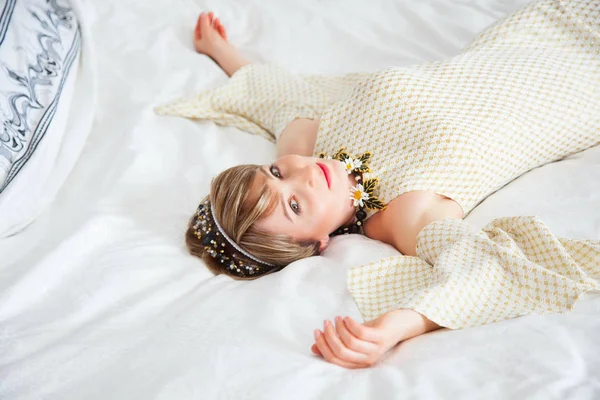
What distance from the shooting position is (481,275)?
46.9 inches

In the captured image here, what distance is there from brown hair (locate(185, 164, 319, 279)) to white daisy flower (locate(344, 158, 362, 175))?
23cm

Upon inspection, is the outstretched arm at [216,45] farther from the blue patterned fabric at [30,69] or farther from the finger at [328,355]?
the finger at [328,355]

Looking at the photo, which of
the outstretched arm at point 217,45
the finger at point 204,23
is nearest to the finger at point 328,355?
the outstretched arm at point 217,45

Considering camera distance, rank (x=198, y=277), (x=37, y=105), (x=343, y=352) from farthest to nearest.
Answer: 1. (x=37, y=105)
2. (x=198, y=277)
3. (x=343, y=352)

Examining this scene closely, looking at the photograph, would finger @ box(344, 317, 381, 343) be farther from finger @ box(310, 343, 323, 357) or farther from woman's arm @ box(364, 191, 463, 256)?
woman's arm @ box(364, 191, 463, 256)

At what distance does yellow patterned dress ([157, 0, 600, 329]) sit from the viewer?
118cm

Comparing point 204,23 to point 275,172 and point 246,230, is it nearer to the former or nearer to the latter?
point 275,172

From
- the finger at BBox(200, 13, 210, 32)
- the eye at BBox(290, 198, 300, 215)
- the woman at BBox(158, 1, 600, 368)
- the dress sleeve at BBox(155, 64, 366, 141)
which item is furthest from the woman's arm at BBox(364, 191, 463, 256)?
the finger at BBox(200, 13, 210, 32)

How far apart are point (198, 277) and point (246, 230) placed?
0.15 m

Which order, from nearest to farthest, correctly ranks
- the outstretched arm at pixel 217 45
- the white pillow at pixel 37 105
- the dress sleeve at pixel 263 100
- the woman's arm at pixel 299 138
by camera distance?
the white pillow at pixel 37 105 → the woman's arm at pixel 299 138 → the dress sleeve at pixel 263 100 → the outstretched arm at pixel 217 45

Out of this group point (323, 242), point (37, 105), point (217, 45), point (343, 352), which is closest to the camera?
point (343, 352)

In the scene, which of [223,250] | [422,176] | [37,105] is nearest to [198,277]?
[223,250]

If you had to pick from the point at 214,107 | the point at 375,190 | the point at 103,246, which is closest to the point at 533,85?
the point at 375,190

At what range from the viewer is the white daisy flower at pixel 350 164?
1562 mm
